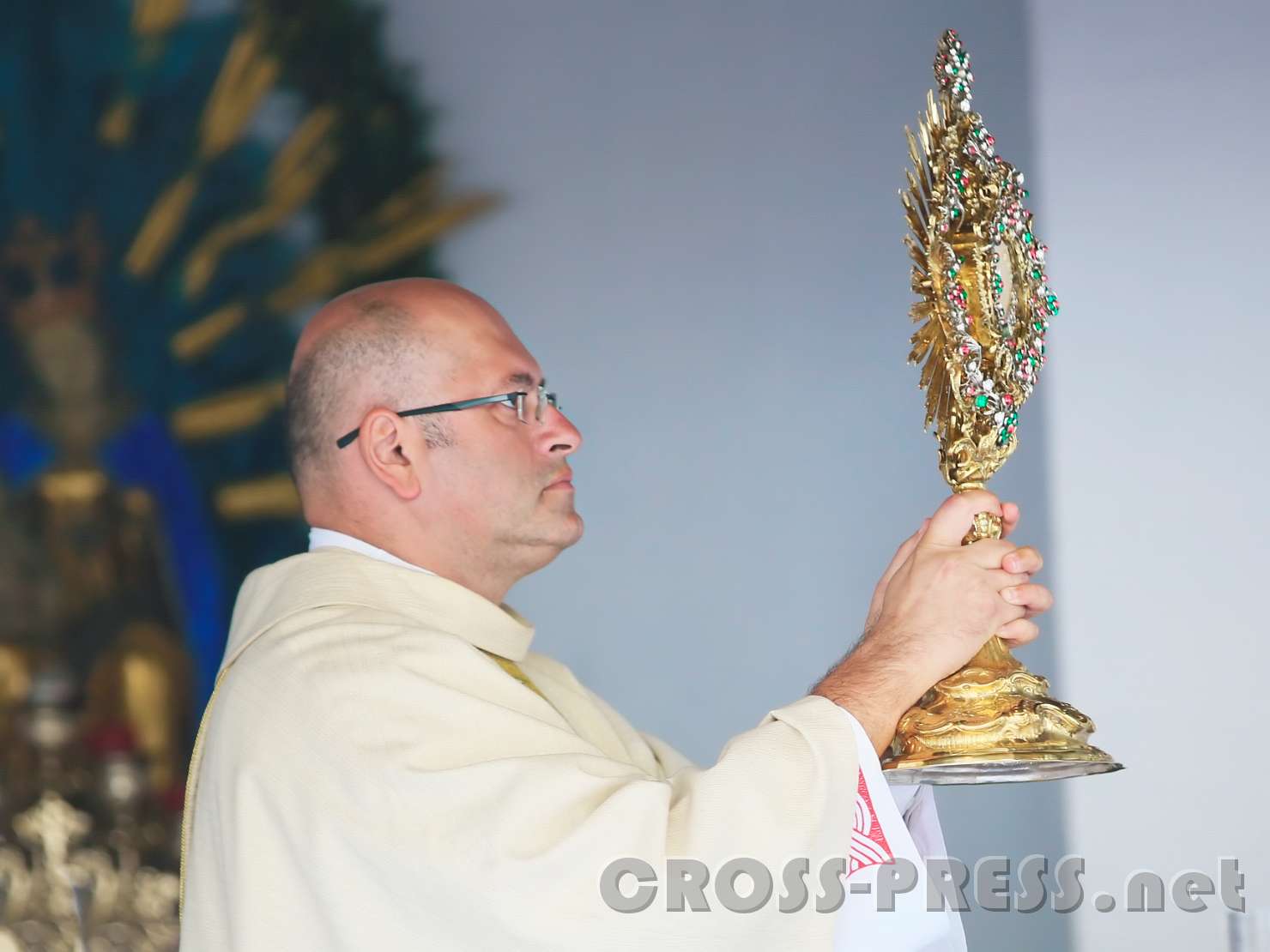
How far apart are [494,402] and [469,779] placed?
0.72 m

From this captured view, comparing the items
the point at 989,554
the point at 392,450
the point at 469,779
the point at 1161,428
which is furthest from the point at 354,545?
the point at 1161,428

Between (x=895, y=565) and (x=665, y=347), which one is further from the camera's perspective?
(x=665, y=347)

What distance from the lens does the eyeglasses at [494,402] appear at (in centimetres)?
223

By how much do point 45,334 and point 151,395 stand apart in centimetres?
26

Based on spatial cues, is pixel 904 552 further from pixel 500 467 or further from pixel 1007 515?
pixel 500 467

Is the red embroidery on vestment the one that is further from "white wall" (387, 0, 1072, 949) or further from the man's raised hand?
"white wall" (387, 0, 1072, 949)

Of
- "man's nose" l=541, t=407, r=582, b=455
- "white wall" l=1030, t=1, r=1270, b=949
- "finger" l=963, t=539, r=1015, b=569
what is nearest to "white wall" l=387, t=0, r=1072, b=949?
"white wall" l=1030, t=1, r=1270, b=949

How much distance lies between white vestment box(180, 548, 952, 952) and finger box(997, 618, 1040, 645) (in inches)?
8.6

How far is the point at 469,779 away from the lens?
→ 5.64 ft

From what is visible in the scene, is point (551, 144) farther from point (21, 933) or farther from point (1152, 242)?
point (21, 933)

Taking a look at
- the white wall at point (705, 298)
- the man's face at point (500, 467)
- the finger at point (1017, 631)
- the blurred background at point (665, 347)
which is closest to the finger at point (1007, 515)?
the finger at point (1017, 631)

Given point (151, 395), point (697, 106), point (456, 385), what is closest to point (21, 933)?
point (151, 395)

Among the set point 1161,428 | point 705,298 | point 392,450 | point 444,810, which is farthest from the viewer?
point 705,298

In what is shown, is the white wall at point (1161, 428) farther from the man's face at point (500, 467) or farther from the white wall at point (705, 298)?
the man's face at point (500, 467)
